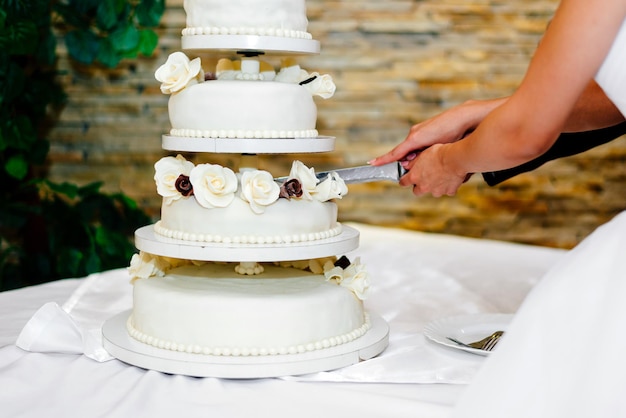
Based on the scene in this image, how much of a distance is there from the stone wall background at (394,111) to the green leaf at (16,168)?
0.43 m

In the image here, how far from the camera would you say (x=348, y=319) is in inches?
68.9

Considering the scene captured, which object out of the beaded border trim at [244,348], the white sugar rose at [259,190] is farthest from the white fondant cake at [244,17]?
the beaded border trim at [244,348]

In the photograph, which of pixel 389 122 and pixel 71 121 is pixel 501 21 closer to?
pixel 389 122

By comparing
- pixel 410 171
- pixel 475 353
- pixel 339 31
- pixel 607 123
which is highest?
pixel 339 31

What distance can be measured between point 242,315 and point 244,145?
0.35 m

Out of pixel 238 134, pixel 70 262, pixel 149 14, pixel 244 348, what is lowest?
pixel 70 262

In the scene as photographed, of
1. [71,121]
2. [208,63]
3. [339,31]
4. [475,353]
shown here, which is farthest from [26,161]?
[475,353]


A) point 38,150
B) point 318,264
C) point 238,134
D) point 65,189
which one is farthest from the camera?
point 38,150

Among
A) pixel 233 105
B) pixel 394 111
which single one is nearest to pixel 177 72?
pixel 233 105

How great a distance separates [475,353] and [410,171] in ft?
1.60

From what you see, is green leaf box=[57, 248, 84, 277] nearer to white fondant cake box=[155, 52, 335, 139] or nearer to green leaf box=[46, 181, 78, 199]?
→ green leaf box=[46, 181, 78, 199]

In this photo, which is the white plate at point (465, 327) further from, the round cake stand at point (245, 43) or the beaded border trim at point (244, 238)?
the round cake stand at point (245, 43)

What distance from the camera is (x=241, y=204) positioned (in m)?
1.66

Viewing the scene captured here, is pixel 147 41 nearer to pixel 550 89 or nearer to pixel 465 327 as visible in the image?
pixel 465 327
